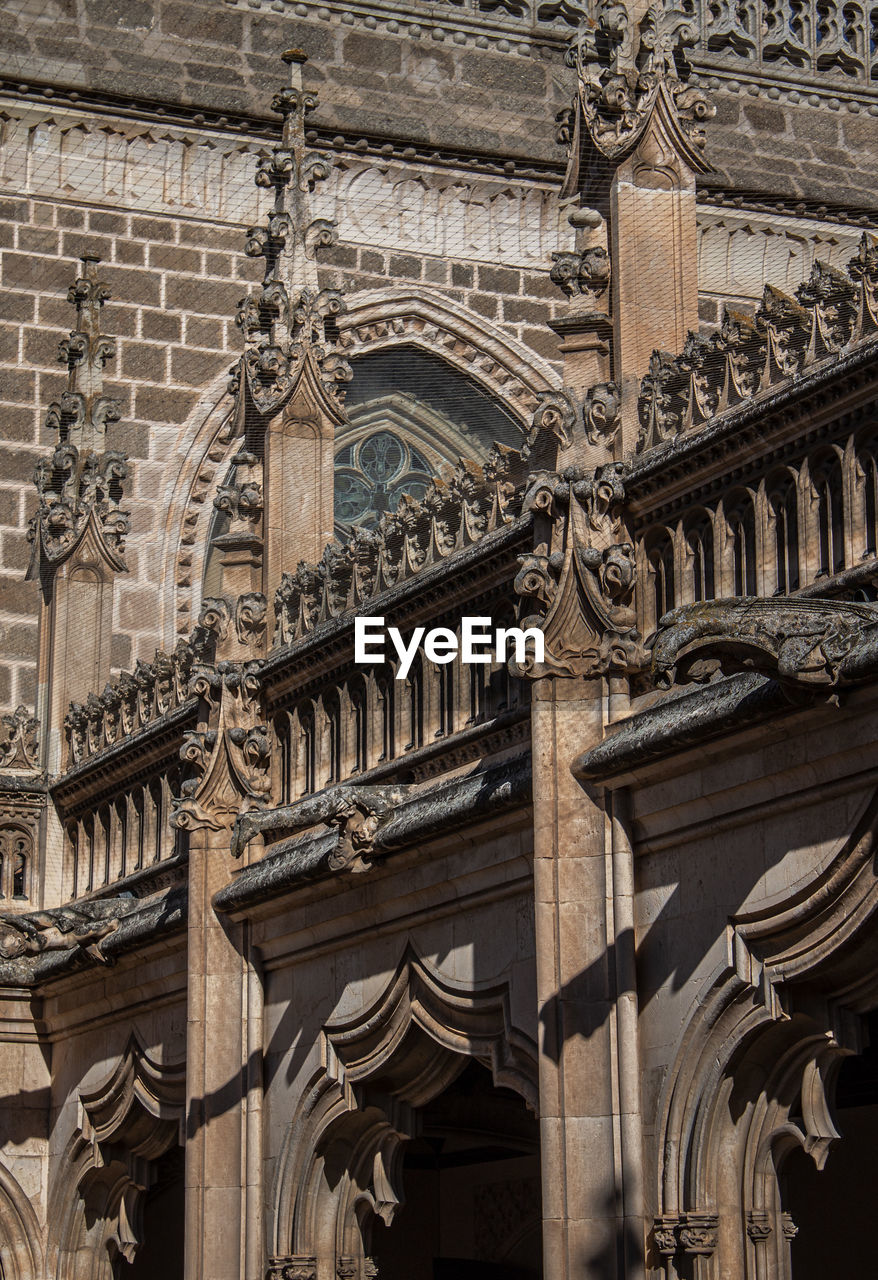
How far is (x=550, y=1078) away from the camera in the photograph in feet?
47.2

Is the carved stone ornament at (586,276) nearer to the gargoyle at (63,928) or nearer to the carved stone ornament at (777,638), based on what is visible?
the carved stone ornament at (777,638)

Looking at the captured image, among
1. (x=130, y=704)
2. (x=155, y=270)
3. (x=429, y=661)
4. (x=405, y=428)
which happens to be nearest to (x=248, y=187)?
(x=155, y=270)

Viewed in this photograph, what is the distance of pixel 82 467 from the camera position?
81.0 feet

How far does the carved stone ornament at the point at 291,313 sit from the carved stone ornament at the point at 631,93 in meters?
4.15

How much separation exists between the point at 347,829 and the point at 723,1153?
410 cm

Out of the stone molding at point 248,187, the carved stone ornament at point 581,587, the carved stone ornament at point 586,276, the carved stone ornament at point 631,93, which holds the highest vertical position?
the stone molding at point 248,187

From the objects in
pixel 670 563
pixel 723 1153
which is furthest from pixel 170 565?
pixel 723 1153

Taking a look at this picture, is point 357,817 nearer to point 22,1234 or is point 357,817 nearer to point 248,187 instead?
point 22,1234

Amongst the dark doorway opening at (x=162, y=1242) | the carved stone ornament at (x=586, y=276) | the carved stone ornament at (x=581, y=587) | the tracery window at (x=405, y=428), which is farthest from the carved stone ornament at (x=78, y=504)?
the carved stone ornament at (x=581, y=587)

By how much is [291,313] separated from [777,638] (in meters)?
8.97

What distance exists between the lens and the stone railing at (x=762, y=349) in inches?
538

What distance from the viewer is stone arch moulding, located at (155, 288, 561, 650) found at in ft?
88.6

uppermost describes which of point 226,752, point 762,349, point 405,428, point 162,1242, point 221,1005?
point 405,428

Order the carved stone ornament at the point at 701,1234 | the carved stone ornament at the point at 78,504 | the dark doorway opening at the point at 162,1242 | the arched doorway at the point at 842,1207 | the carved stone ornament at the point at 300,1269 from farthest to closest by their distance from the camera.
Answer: the dark doorway opening at the point at 162,1242, the carved stone ornament at the point at 78,504, the arched doorway at the point at 842,1207, the carved stone ornament at the point at 300,1269, the carved stone ornament at the point at 701,1234
